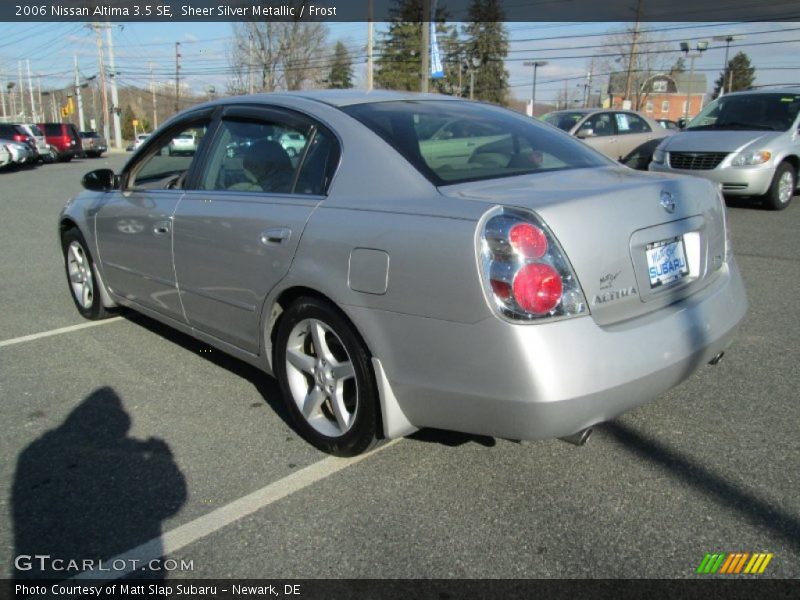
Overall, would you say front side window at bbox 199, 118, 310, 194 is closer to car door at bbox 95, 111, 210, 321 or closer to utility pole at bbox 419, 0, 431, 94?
car door at bbox 95, 111, 210, 321

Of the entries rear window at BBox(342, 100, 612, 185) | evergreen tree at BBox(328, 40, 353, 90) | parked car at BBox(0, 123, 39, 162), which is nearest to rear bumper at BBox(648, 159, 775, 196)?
rear window at BBox(342, 100, 612, 185)

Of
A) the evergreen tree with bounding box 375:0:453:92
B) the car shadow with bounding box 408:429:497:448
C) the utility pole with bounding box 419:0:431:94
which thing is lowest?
the car shadow with bounding box 408:429:497:448

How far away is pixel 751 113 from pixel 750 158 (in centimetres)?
137

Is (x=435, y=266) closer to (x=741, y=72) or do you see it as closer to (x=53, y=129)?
(x=53, y=129)

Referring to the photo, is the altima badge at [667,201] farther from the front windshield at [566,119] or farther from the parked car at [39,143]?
the parked car at [39,143]

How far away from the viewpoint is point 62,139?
33.2 metres

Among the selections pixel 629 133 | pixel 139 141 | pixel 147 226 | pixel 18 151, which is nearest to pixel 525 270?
pixel 147 226

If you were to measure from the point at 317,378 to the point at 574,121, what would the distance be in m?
13.3

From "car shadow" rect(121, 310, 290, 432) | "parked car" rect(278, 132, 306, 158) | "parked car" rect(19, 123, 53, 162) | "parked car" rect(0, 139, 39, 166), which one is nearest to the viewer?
"parked car" rect(278, 132, 306, 158)

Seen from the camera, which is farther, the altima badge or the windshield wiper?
the windshield wiper

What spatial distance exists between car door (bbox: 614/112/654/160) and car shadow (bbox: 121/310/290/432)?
12168 mm

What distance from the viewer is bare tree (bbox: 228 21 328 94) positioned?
41000 mm

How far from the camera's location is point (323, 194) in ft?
10.1

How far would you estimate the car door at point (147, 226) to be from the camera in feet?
13.0
